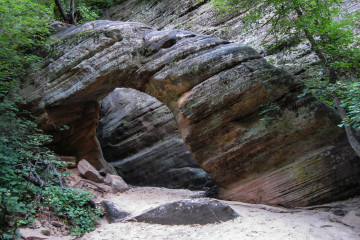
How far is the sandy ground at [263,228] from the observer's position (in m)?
4.77

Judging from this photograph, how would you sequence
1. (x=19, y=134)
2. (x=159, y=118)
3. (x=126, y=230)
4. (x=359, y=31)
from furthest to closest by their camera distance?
(x=159, y=118) → (x=359, y=31) → (x=19, y=134) → (x=126, y=230)

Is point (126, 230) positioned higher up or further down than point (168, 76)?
further down

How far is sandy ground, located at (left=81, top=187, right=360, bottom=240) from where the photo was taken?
15.7ft

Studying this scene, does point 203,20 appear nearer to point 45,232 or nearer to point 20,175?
point 20,175

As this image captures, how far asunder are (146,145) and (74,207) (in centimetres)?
641

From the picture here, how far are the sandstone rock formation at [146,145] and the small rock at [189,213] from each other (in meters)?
5.01

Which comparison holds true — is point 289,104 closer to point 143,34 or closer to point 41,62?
point 143,34

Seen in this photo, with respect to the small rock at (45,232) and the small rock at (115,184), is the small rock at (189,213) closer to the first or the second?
the small rock at (45,232)

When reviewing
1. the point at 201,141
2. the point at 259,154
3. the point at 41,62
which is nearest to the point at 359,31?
the point at 259,154

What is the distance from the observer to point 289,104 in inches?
275

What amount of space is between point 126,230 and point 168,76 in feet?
14.0

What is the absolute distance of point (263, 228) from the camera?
5051 millimetres

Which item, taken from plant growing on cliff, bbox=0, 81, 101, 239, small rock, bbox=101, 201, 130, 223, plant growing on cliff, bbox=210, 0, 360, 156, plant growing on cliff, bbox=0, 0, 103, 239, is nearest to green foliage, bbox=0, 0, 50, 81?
plant growing on cliff, bbox=0, 0, 103, 239

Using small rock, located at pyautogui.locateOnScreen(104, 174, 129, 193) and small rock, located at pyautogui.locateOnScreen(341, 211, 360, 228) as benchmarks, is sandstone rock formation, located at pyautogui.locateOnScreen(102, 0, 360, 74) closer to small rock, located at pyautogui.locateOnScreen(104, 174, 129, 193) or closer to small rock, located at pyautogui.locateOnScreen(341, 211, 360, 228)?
small rock, located at pyautogui.locateOnScreen(341, 211, 360, 228)
